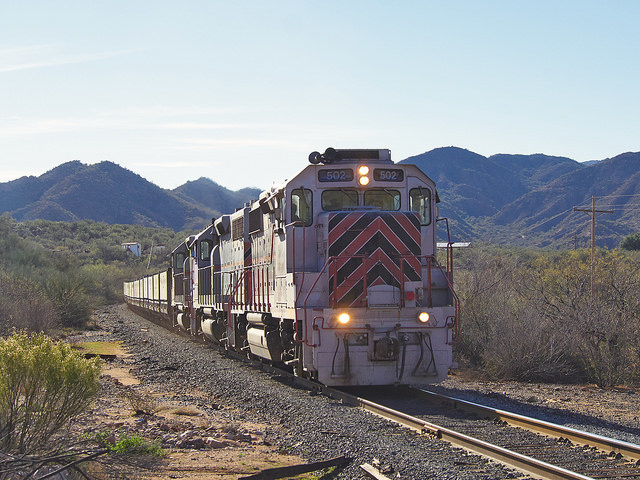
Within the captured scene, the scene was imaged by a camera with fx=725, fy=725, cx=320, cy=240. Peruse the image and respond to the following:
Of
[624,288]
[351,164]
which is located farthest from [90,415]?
[624,288]

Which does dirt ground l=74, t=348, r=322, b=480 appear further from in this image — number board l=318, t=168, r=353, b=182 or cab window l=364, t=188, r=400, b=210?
cab window l=364, t=188, r=400, b=210

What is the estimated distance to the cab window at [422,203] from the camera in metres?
11.3

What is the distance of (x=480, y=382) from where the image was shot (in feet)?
42.6

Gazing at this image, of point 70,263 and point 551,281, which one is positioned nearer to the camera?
point 551,281

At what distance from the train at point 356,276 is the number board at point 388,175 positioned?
2 centimetres

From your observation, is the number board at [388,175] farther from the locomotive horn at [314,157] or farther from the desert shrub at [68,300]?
the desert shrub at [68,300]

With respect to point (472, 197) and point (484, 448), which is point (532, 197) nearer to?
point (472, 197)

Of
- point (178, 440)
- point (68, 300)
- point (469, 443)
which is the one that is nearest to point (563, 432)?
point (469, 443)

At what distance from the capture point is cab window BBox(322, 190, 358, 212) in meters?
11.1

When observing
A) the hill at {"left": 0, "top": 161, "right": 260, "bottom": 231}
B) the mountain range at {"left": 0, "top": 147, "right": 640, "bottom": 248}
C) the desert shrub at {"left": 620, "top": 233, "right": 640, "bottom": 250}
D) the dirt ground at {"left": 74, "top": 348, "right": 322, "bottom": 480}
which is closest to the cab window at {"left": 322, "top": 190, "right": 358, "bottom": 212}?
the dirt ground at {"left": 74, "top": 348, "right": 322, "bottom": 480}

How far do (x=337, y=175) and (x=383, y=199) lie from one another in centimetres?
82

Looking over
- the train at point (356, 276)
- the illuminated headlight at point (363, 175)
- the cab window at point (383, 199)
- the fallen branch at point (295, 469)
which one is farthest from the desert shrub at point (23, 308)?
the fallen branch at point (295, 469)

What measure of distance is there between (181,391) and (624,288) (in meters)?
9.58

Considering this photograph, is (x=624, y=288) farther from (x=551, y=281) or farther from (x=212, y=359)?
(x=212, y=359)
